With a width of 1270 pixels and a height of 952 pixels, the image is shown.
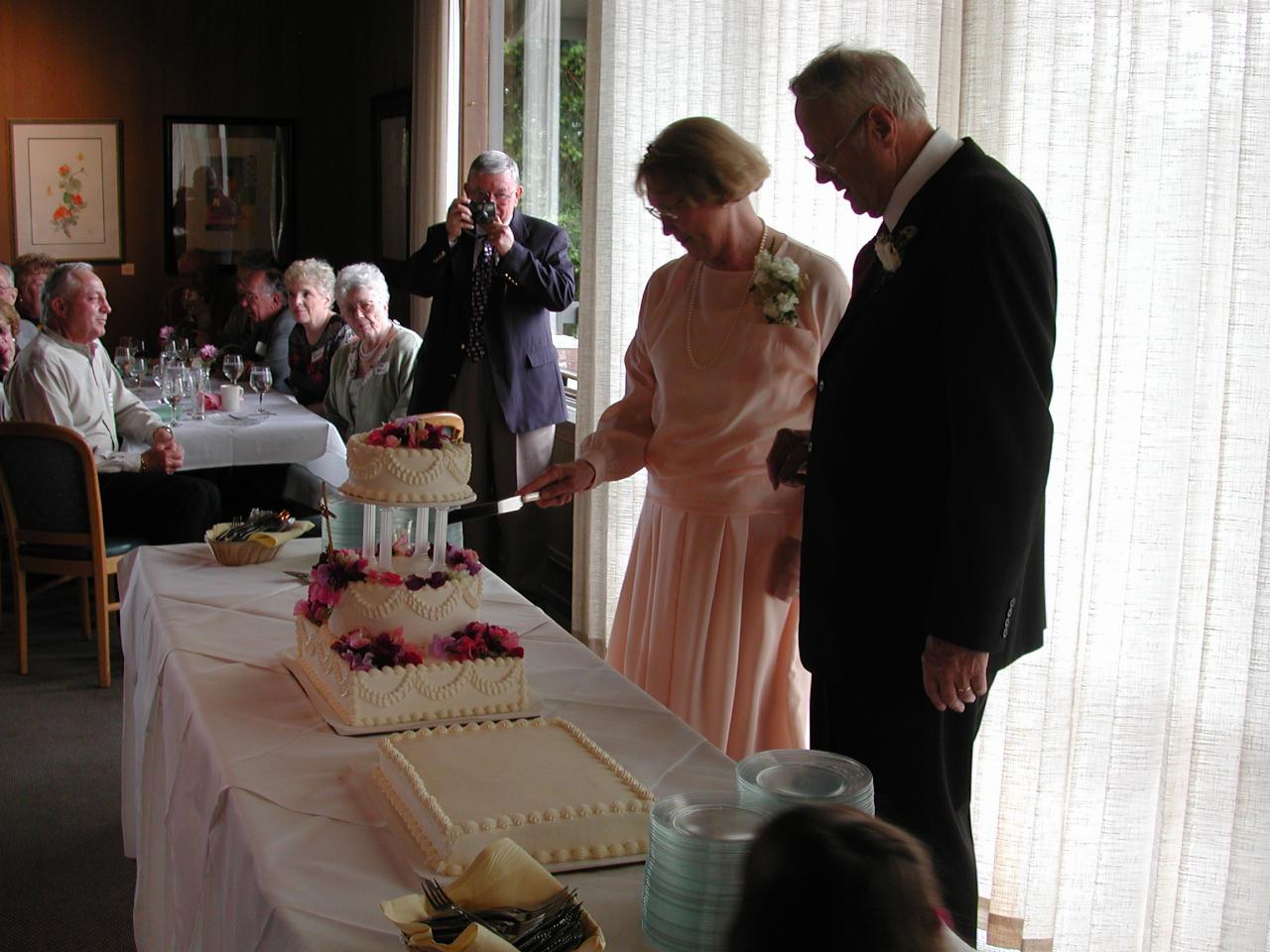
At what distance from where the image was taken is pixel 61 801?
3527 mm

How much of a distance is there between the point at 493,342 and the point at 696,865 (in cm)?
373

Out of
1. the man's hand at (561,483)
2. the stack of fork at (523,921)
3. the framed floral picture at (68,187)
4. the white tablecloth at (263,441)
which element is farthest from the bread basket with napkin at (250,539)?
the framed floral picture at (68,187)

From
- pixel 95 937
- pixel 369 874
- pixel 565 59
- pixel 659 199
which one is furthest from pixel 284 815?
pixel 565 59

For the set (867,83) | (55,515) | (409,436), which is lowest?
(55,515)

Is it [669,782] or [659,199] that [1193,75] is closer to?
[659,199]

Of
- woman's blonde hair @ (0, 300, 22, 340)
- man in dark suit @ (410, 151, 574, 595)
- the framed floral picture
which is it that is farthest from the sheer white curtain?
the framed floral picture

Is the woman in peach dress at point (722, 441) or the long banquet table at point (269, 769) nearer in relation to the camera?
the long banquet table at point (269, 769)

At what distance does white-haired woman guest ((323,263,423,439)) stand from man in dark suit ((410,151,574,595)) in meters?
0.19

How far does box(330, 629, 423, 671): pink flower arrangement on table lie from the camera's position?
1.91m

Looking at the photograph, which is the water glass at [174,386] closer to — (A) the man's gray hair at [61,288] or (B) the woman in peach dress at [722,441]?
(A) the man's gray hair at [61,288]

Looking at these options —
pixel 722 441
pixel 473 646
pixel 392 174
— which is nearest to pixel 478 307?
pixel 722 441

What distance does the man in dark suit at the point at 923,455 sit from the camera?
1.71 metres

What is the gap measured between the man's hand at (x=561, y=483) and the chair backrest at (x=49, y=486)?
7.83 ft

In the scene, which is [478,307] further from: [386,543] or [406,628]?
[406,628]
